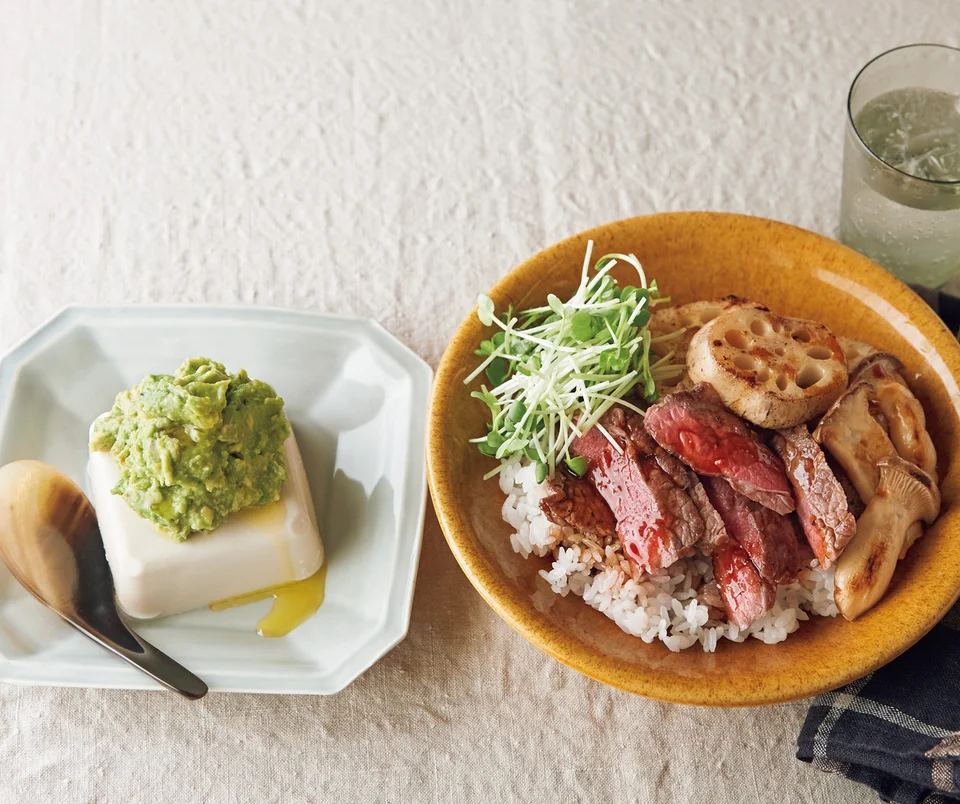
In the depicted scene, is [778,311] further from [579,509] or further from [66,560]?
[66,560]

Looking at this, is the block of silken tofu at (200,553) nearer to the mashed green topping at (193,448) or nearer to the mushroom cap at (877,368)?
the mashed green topping at (193,448)

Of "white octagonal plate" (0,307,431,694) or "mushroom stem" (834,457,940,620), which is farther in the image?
"white octagonal plate" (0,307,431,694)

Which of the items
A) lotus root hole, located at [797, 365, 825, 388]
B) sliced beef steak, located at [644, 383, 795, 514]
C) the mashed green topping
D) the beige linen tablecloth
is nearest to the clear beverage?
the beige linen tablecloth

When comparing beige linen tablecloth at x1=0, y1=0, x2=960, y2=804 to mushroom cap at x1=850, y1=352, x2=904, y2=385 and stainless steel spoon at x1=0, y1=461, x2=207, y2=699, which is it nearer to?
stainless steel spoon at x1=0, y1=461, x2=207, y2=699

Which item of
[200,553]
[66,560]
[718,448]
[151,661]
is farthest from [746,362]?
[66,560]

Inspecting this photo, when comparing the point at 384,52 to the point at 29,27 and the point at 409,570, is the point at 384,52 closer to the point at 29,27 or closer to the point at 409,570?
the point at 29,27
